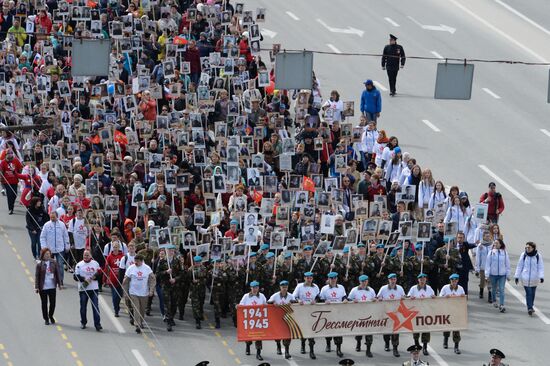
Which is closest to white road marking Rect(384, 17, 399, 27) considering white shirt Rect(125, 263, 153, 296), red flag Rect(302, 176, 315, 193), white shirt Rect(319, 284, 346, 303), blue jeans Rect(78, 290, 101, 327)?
red flag Rect(302, 176, 315, 193)

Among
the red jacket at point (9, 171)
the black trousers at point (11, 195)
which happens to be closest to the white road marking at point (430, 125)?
the black trousers at point (11, 195)

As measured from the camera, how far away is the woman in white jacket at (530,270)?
49812 millimetres

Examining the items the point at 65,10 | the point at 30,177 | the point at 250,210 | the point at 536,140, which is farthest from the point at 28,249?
the point at 536,140

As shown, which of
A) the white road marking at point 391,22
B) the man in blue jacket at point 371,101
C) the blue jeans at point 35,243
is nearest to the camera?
the blue jeans at point 35,243

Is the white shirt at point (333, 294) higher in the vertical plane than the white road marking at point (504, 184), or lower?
lower

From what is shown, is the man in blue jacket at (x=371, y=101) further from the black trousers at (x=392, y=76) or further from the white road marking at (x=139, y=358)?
the white road marking at (x=139, y=358)

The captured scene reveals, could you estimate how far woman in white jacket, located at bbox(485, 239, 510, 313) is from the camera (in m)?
50.1

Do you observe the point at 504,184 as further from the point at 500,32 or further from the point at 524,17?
the point at 524,17

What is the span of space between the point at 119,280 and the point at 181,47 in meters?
11.9

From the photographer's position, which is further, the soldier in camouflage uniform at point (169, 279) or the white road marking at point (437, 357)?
the soldier in camouflage uniform at point (169, 279)

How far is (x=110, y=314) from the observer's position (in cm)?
4959

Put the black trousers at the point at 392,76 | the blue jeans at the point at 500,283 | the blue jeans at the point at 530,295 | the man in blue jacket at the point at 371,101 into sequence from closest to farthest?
the blue jeans at the point at 530,295, the blue jeans at the point at 500,283, the man in blue jacket at the point at 371,101, the black trousers at the point at 392,76

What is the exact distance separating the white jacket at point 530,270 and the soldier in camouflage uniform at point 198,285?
23.6 feet

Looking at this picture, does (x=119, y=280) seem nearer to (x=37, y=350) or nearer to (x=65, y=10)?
(x=37, y=350)
